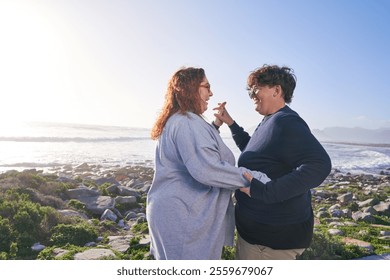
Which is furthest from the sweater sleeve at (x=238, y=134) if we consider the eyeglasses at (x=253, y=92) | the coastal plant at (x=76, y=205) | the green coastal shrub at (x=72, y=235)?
the coastal plant at (x=76, y=205)

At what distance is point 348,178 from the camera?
1296cm

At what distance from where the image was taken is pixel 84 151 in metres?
15.6

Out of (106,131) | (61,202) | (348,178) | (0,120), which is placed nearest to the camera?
(61,202)

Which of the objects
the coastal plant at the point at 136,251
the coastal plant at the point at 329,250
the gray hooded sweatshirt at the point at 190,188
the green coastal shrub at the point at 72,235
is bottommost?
the green coastal shrub at the point at 72,235

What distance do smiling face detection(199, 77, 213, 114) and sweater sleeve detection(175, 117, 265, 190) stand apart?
7.1 inches

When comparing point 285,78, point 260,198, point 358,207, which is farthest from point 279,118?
point 358,207

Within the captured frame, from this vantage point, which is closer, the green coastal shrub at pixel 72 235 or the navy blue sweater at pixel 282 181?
the navy blue sweater at pixel 282 181

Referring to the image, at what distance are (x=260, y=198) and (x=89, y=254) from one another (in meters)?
2.91

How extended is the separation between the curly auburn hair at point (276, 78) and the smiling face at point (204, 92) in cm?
30

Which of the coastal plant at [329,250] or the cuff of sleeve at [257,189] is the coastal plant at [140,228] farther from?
the cuff of sleeve at [257,189]

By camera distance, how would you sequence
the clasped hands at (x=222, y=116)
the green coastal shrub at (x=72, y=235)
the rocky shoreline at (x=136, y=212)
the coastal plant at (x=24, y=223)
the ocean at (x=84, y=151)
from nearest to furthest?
the clasped hands at (x=222, y=116), the rocky shoreline at (x=136, y=212), the coastal plant at (x=24, y=223), the green coastal shrub at (x=72, y=235), the ocean at (x=84, y=151)

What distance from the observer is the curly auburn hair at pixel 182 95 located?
2131 millimetres

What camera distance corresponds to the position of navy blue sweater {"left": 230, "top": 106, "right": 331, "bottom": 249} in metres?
1.98

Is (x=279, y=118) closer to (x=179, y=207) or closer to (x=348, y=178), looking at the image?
(x=179, y=207)
